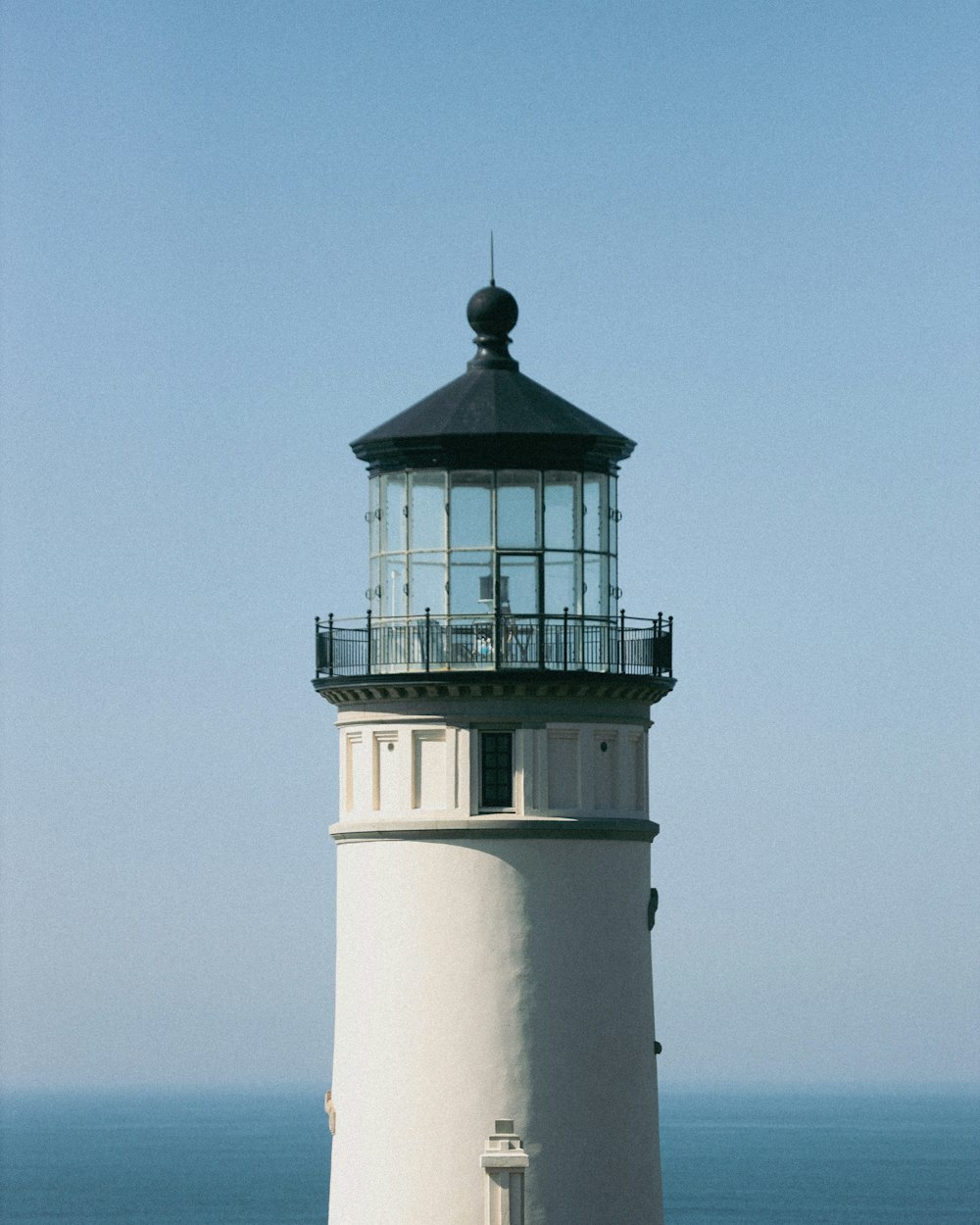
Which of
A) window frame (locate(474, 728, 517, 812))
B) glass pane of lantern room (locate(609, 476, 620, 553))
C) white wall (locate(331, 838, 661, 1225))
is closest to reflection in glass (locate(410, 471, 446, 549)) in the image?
glass pane of lantern room (locate(609, 476, 620, 553))

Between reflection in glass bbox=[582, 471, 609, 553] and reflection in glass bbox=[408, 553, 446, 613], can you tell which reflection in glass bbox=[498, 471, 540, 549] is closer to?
reflection in glass bbox=[582, 471, 609, 553]

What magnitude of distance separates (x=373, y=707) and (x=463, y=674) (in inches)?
48.5

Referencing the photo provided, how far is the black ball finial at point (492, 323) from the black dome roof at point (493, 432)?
4 centimetres

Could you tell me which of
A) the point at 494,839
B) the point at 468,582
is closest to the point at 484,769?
the point at 494,839

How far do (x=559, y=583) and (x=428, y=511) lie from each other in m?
1.61

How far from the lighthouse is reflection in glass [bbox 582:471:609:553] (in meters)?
0.03

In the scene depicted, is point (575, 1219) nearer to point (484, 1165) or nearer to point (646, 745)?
point (484, 1165)

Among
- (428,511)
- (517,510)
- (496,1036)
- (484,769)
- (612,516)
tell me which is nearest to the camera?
(496,1036)

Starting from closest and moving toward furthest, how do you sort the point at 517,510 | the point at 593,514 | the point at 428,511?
the point at 517,510, the point at 428,511, the point at 593,514

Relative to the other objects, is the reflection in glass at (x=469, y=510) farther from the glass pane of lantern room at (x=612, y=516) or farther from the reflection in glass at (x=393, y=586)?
the glass pane of lantern room at (x=612, y=516)

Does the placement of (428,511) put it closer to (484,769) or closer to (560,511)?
(560,511)

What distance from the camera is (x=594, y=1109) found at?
1130 inches

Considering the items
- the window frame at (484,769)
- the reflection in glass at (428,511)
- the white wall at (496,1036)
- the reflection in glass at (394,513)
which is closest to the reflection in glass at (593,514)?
the reflection in glass at (428,511)

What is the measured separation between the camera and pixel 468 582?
29.2 m
